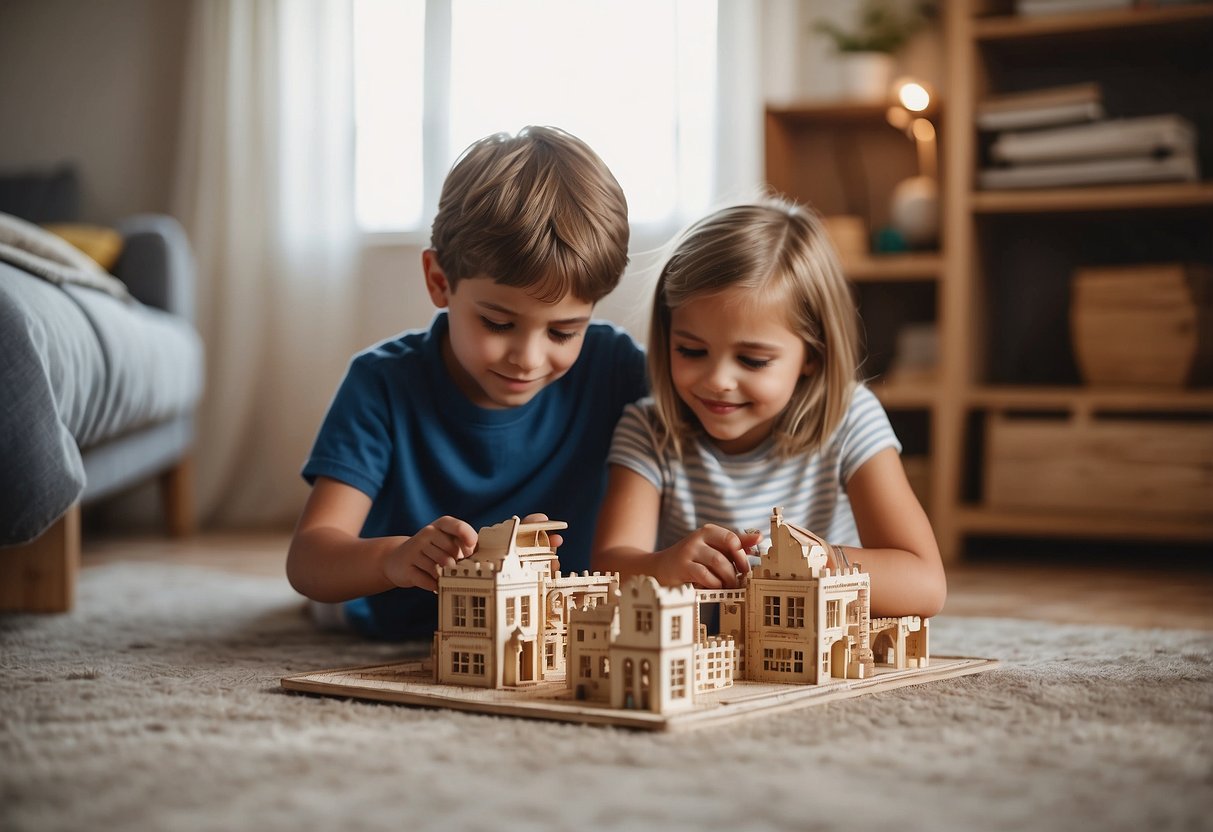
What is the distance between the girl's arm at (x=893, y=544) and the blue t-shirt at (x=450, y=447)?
0.30 m

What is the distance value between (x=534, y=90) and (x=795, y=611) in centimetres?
221

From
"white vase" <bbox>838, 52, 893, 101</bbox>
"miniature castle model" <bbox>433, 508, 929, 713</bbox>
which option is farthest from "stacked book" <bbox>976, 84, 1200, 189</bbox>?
"miniature castle model" <bbox>433, 508, 929, 713</bbox>

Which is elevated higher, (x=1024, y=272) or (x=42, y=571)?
(x=1024, y=272)

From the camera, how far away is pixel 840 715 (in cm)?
91

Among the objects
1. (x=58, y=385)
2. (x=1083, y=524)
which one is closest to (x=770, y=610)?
(x=58, y=385)

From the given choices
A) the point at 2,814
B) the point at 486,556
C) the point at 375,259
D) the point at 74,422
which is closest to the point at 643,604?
the point at 486,556

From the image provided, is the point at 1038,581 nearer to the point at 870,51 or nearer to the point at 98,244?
the point at 870,51

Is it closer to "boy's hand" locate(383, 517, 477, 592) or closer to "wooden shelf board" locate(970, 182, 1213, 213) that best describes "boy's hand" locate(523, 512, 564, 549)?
"boy's hand" locate(383, 517, 477, 592)

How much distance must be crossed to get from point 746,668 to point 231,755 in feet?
1.41

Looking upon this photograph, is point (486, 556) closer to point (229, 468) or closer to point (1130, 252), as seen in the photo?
point (1130, 252)

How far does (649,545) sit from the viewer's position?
1263 mm

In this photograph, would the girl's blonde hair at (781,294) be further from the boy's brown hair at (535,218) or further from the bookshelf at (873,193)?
the bookshelf at (873,193)

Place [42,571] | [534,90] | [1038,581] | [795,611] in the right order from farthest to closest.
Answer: [534,90]
[1038,581]
[42,571]
[795,611]

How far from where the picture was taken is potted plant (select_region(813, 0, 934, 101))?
2.54 m
